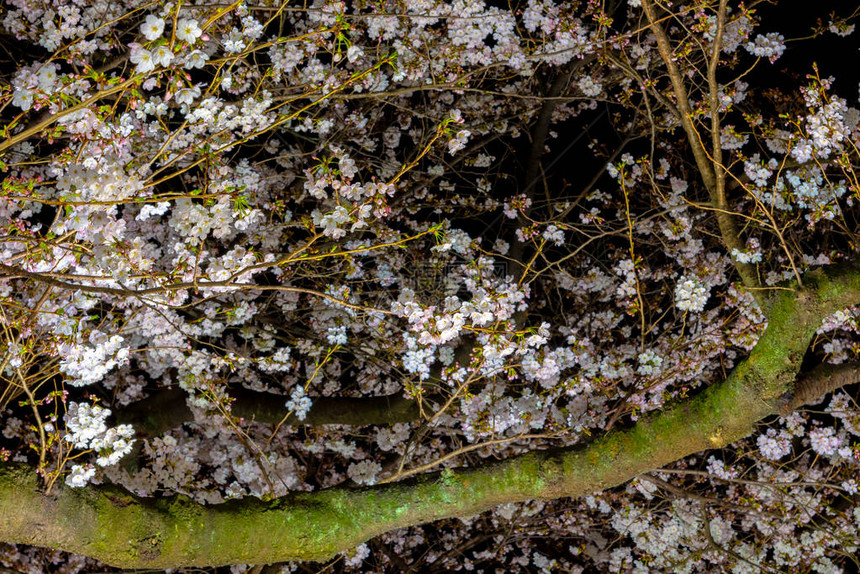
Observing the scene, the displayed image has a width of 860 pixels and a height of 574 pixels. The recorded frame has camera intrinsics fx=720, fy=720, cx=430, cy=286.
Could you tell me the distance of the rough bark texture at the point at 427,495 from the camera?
9.98 feet

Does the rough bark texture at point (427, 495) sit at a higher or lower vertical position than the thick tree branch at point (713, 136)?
lower

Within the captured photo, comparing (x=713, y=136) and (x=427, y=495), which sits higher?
(x=713, y=136)

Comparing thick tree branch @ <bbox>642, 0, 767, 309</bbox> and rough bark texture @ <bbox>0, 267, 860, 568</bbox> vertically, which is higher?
thick tree branch @ <bbox>642, 0, 767, 309</bbox>

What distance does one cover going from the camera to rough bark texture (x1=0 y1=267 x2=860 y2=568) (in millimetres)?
3041

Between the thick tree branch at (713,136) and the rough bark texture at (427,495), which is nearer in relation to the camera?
the rough bark texture at (427,495)

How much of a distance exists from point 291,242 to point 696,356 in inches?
145

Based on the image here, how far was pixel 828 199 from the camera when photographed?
5137 millimetres

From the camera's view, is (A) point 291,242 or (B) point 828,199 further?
(A) point 291,242

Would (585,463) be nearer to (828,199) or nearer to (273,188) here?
(828,199)

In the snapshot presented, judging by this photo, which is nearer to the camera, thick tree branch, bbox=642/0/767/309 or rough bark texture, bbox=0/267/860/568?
rough bark texture, bbox=0/267/860/568

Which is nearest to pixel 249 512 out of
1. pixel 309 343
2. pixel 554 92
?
pixel 309 343

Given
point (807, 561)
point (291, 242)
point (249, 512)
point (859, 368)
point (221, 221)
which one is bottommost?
point (807, 561)

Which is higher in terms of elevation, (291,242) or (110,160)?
(110,160)

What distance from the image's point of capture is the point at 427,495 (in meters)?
3.54
